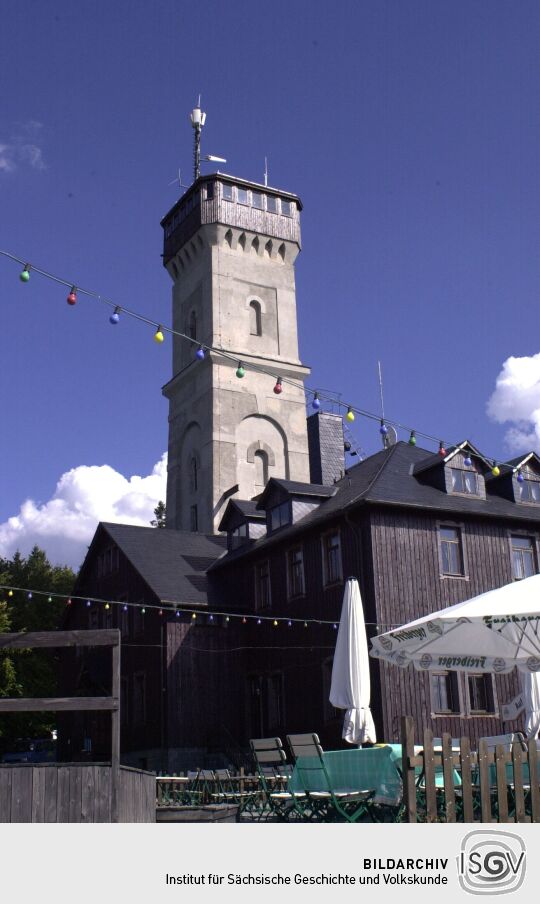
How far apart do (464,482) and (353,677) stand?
998 cm

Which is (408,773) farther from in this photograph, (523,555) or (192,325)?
(192,325)

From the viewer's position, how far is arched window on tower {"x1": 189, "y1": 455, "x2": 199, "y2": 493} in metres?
40.7

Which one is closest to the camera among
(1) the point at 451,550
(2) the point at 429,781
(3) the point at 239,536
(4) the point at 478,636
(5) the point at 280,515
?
(2) the point at 429,781

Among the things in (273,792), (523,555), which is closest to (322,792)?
(273,792)

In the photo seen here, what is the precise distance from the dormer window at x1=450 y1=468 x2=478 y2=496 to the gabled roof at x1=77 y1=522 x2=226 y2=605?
785 cm

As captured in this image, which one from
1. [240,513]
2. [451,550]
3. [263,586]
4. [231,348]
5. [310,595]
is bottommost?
[310,595]

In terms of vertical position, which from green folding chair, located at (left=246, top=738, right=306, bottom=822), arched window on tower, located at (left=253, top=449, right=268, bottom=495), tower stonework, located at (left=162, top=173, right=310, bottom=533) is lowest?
green folding chair, located at (left=246, top=738, right=306, bottom=822)

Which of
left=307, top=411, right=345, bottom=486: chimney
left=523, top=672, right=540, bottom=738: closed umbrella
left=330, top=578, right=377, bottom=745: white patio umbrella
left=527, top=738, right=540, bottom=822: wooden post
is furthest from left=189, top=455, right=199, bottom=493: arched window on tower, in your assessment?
left=527, top=738, right=540, bottom=822: wooden post

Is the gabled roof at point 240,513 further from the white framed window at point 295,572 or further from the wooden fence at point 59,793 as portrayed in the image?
the wooden fence at point 59,793

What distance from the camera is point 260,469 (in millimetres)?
40344

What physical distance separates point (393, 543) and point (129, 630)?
32.5ft

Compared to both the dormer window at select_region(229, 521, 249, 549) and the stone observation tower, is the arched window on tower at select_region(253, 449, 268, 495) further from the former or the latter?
the dormer window at select_region(229, 521, 249, 549)
